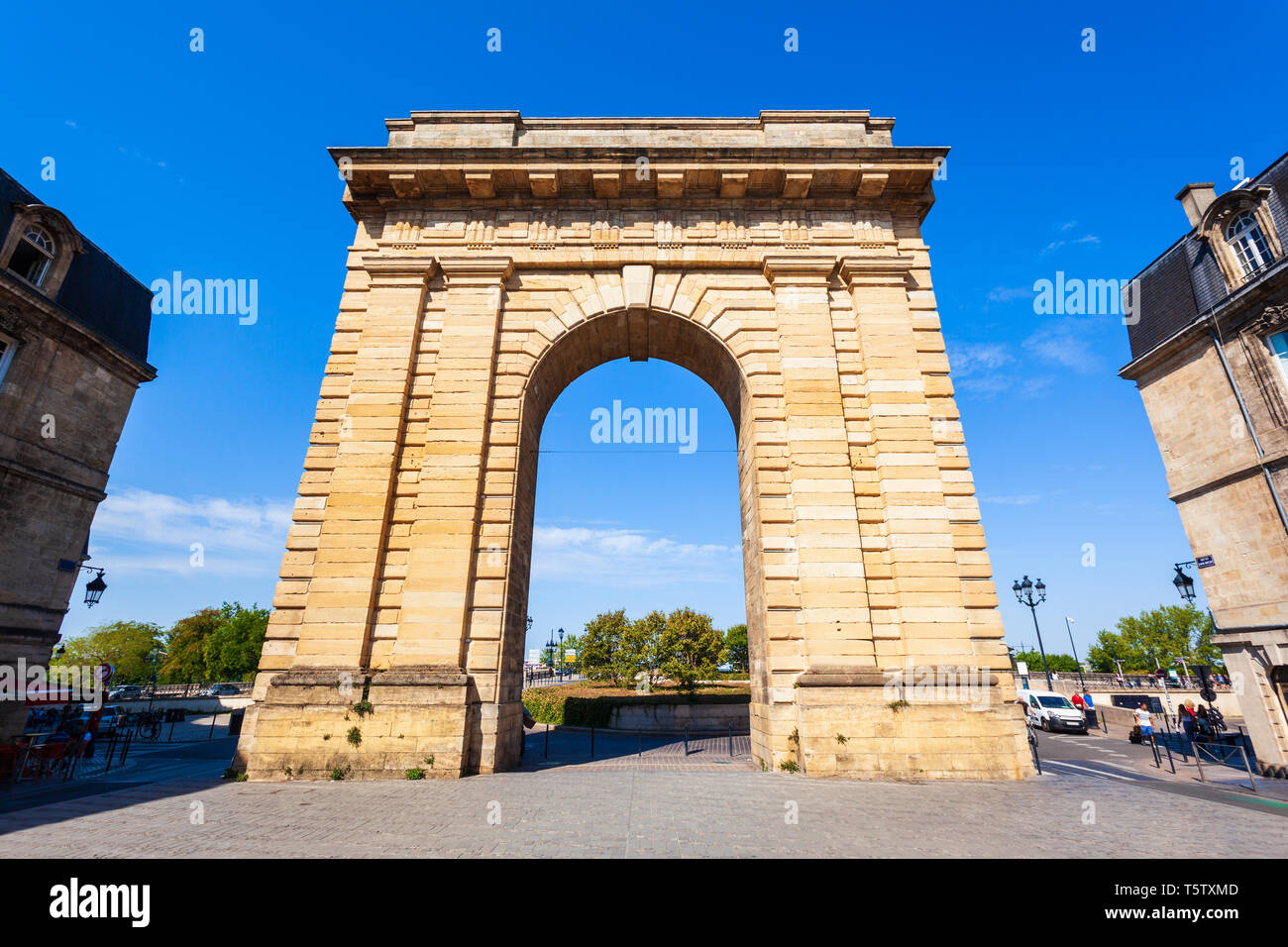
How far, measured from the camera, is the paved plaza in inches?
236

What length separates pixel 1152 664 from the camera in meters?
62.2

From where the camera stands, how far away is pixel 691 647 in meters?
48.6

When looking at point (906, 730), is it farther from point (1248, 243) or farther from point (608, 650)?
point (608, 650)

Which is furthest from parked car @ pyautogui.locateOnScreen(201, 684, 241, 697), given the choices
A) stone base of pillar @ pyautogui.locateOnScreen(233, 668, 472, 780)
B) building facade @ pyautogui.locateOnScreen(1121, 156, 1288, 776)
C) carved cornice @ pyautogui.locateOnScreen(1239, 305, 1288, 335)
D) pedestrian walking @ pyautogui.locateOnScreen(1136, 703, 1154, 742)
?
carved cornice @ pyautogui.locateOnScreen(1239, 305, 1288, 335)

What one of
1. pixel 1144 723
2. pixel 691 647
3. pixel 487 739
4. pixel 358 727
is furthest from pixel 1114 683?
pixel 358 727

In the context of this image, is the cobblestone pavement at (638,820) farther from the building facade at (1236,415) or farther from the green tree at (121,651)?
the green tree at (121,651)

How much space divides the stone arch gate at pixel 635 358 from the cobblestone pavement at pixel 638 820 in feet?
4.64

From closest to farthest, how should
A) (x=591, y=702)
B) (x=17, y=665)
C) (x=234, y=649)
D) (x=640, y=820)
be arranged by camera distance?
(x=640, y=820), (x=17, y=665), (x=591, y=702), (x=234, y=649)

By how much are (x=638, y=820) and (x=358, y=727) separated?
20.4ft

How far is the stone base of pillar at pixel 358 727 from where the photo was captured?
33.6ft

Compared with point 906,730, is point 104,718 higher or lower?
lower

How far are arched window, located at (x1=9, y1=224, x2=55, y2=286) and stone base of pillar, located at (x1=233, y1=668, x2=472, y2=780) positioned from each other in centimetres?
1891
